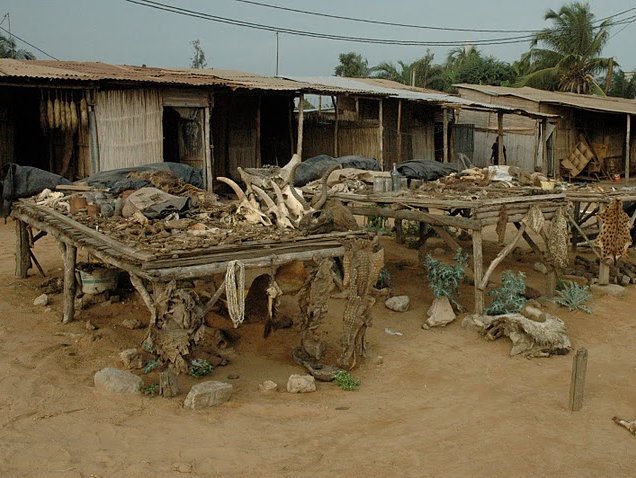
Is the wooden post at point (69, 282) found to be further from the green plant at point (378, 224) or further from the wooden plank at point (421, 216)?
the green plant at point (378, 224)

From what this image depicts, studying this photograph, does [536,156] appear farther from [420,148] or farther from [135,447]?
[135,447]

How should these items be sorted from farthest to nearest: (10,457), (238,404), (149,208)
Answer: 1. (149,208)
2. (238,404)
3. (10,457)

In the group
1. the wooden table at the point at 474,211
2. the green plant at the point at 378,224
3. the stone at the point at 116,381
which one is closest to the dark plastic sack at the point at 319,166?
the green plant at the point at 378,224

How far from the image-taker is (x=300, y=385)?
646cm

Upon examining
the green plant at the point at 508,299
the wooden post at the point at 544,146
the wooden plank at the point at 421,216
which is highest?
the wooden post at the point at 544,146

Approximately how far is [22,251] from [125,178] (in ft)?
5.88

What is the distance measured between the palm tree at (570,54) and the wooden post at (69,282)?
27.0m

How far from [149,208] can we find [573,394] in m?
4.98

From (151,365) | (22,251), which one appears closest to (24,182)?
(22,251)

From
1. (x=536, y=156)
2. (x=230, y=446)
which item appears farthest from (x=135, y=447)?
(x=536, y=156)

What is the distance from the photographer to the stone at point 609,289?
10422 mm

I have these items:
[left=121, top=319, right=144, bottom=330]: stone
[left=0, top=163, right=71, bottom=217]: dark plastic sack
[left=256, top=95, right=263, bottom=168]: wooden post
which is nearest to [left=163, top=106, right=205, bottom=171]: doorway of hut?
[left=256, top=95, right=263, bottom=168]: wooden post

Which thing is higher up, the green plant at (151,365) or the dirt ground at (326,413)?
the green plant at (151,365)

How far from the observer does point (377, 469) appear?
5.04 m
